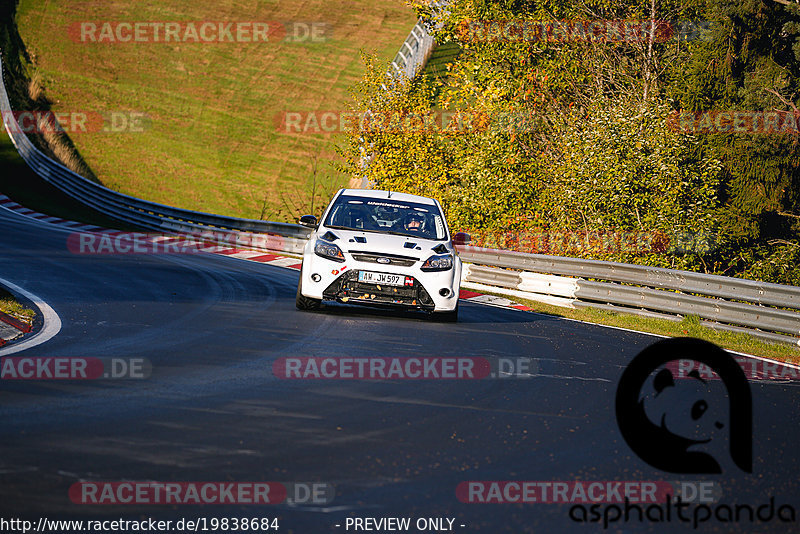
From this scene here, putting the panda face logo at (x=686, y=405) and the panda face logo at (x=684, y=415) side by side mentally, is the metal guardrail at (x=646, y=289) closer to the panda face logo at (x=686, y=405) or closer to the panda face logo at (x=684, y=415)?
the panda face logo at (x=684, y=415)

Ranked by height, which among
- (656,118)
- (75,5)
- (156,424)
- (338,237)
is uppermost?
(75,5)

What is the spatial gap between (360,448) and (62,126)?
36771 millimetres

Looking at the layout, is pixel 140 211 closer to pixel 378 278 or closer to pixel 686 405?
pixel 378 278

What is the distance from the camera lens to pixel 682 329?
14430 mm

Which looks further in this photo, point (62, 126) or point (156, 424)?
point (62, 126)

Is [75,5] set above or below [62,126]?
above

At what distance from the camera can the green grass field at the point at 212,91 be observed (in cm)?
3616

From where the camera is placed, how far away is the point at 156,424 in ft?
19.5

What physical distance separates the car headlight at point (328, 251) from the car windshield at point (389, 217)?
27.8 inches

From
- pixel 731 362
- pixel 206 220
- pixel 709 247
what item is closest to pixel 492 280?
pixel 709 247

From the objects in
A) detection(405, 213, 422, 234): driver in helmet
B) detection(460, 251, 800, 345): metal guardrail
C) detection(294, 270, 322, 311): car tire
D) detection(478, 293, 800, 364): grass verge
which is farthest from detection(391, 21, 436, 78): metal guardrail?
detection(294, 270, 322, 311): car tire

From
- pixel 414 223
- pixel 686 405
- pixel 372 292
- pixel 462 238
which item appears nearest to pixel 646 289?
pixel 462 238

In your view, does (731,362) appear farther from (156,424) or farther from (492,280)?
(492,280)

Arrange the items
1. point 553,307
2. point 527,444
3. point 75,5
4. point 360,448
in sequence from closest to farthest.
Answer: point 360,448 < point 527,444 < point 553,307 < point 75,5
